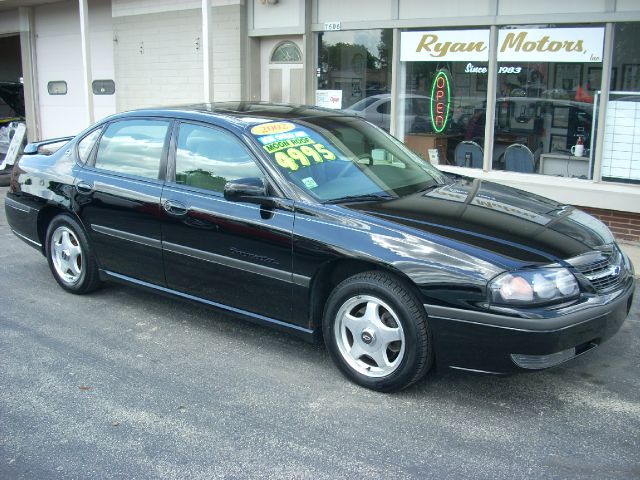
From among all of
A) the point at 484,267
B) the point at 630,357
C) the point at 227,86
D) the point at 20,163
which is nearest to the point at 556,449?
the point at 484,267

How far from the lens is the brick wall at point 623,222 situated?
25.0ft

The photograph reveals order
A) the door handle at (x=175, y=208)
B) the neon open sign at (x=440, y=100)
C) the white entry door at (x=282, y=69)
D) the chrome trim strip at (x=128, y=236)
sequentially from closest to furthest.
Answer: the door handle at (x=175, y=208) → the chrome trim strip at (x=128, y=236) → the neon open sign at (x=440, y=100) → the white entry door at (x=282, y=69)

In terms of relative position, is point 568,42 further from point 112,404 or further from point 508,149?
point 112,404

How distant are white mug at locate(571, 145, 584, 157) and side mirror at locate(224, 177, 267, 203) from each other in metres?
5.17

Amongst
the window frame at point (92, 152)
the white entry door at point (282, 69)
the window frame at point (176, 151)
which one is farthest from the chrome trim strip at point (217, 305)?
the white entry door at point (282, 69)

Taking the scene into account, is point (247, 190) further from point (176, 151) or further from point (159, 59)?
point (159, 59)

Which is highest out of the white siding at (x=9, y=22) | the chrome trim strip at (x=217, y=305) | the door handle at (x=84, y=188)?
the white siding at (x=9, y=22)

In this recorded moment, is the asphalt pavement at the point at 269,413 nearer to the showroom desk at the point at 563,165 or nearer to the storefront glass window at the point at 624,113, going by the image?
the storefront glass window at the point at 624,113

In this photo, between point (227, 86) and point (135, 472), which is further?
point (227, 86)

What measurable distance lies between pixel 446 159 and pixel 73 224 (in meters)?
5.40

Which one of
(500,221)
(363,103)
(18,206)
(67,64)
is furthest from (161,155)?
(67,64)

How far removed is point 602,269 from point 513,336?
845 millimetres

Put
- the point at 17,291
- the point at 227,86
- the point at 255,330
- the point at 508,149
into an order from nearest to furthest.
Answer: the point at 255,330, the point at 17,291, the point at 508,149, the point at 227,86

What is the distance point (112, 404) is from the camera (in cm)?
393
